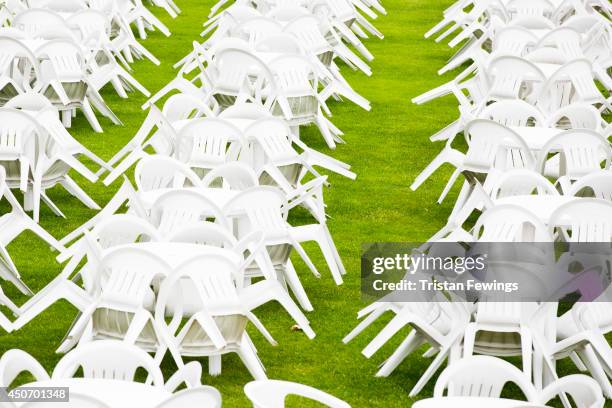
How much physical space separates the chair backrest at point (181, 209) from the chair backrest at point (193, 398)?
3290mm

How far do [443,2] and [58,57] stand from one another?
1143cm

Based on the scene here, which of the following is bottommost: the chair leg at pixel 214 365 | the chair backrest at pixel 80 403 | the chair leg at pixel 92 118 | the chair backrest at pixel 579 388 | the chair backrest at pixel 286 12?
the chair leg at pixel 214 365

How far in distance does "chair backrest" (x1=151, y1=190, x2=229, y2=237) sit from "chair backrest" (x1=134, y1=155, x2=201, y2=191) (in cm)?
91

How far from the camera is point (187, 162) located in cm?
1095

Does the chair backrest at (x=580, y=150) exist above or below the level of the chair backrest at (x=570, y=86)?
below

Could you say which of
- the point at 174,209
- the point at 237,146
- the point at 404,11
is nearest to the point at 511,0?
the point at 404,11

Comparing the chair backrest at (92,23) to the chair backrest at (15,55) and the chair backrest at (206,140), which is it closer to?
the chair backrest at (15,55)

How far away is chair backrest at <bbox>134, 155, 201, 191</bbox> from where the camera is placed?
1016cm

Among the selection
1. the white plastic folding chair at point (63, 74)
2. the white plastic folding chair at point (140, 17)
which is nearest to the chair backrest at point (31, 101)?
the white plastic folding chair at point (63, 74)

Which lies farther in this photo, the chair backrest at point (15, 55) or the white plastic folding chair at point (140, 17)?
the white plastic folding chair at point (140, 17)

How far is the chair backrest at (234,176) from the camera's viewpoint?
1002cm

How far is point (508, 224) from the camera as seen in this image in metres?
8.93

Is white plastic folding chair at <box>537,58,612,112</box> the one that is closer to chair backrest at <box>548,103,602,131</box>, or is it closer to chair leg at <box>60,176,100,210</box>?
chair backrest at <box>548,103,602,131</box>

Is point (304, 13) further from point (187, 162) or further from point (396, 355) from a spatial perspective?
point (396, 355)
